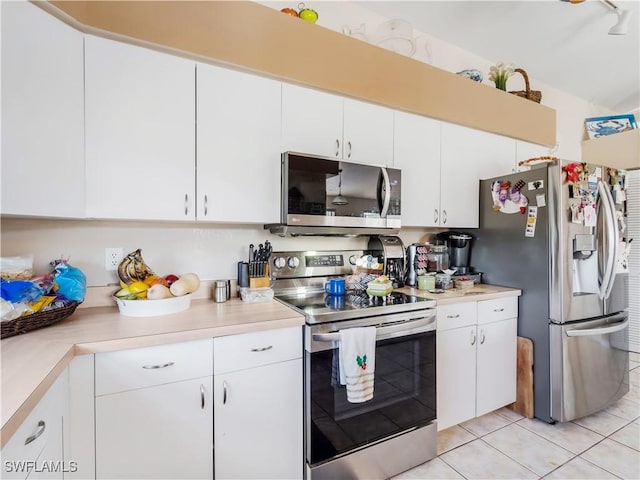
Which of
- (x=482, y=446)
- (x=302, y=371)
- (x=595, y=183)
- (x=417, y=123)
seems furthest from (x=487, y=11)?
(x=482, y=446)

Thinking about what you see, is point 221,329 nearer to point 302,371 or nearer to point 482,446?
point 302,371

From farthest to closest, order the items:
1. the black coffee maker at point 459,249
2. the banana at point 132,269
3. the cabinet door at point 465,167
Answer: the black coffee maker at point 459,249
the cabinet door at point 465,167
the banana at point 132,269

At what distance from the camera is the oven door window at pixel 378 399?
4.57ft

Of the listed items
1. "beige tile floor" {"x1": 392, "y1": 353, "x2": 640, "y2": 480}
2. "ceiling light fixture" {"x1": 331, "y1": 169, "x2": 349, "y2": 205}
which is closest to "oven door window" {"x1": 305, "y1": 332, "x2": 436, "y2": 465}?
"beige tile floor" {"x1": 392, "y1": 353, "x2": 640, "y2": 480}

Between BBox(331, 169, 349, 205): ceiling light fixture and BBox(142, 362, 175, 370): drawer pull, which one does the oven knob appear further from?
BBox(142, 362, 175, 370): drawer pull

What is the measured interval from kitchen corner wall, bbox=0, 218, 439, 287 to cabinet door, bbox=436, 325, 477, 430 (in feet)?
3.37

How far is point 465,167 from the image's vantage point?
7.82ft

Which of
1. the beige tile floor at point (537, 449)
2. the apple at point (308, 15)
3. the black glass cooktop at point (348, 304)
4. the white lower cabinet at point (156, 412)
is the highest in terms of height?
the apple at point (308, 15)

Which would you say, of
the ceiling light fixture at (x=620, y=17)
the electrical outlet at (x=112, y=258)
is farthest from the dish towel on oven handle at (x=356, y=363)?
the ceiling light fixture at (x=620, y=17)

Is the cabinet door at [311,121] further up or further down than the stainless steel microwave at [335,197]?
further up

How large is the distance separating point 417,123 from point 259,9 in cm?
121

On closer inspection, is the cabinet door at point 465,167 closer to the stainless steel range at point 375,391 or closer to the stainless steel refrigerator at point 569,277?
the stainless steel refrigerator at point 569,277

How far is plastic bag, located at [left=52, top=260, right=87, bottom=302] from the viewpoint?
4.21 ft

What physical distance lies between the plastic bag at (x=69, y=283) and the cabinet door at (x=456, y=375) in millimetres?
1842
